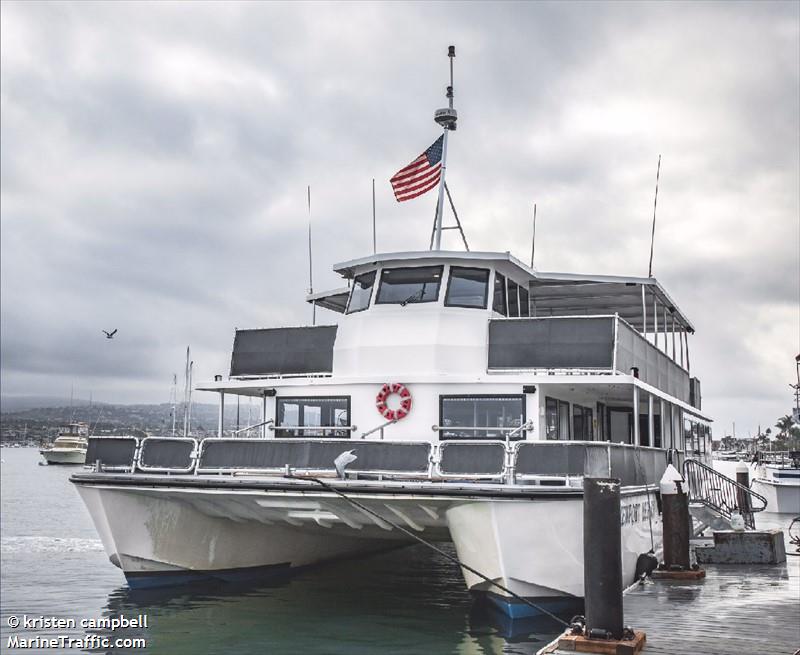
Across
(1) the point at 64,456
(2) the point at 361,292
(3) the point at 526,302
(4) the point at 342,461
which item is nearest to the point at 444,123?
(3) the point at 526,302

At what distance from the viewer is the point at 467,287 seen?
628 inches

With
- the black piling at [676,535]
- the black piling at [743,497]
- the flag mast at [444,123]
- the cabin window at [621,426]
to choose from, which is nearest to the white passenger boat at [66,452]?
the black piling at [743,497]

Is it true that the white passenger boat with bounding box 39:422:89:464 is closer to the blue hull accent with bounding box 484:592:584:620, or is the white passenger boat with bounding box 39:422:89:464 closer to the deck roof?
the deck roof

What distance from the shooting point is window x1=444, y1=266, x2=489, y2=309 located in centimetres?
1581

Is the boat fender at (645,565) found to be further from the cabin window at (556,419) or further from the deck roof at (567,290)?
the deck roof at (567,290)

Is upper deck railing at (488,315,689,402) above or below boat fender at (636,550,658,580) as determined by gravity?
above

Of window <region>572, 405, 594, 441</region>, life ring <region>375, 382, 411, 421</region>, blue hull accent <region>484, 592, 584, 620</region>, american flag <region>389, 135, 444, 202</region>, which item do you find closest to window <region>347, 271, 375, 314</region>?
life ring <region>375, 382, 411, 421</region>

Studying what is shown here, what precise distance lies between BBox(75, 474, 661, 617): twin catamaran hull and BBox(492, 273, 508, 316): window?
4.04 metres

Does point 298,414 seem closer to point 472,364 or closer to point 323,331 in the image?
point 323,331

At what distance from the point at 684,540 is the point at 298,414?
6.96 metres

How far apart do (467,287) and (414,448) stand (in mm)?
4512

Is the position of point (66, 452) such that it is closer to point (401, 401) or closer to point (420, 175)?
point (420, 175)

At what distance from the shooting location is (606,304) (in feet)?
68.7

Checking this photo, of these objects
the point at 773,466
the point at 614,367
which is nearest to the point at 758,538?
the point at 614,367
